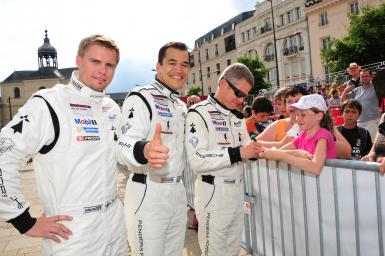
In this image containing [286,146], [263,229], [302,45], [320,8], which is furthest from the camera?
[302,45]

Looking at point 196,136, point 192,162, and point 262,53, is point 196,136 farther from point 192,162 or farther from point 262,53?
point 262,53

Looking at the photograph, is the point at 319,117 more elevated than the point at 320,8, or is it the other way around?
the point at 320,8

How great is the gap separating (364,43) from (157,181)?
29147 millimetres

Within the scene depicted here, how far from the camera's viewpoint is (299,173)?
136 inches

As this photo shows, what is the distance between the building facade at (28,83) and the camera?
323ft

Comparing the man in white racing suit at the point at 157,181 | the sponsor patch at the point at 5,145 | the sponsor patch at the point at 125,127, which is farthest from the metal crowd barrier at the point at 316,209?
the sponsor patch at the point at 5,145

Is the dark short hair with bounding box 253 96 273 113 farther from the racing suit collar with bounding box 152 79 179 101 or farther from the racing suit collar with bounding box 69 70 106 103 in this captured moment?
the racing suit collar with bounding box 69 70 106 103

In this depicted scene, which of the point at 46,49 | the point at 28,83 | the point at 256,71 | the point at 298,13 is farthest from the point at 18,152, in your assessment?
A: the point at 28,83

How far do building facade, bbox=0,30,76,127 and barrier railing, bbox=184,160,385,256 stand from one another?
3951 inches

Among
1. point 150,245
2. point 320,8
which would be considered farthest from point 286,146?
point 320,8

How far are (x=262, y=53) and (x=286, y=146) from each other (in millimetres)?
52637

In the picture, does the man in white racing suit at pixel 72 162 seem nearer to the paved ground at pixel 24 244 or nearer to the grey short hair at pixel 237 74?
the grey short hair at pixel 237 74

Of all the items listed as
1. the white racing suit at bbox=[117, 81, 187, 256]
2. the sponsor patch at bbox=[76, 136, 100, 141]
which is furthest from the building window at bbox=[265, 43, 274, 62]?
the sponsor patch at bbox=[76, 136, 100, 141]

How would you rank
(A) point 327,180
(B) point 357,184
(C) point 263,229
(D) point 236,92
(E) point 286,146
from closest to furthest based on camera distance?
(B) point 357,184 < (A) point 327,180 < (D) point 236,92 < (E) point 286,146 < (C) point 263,229
